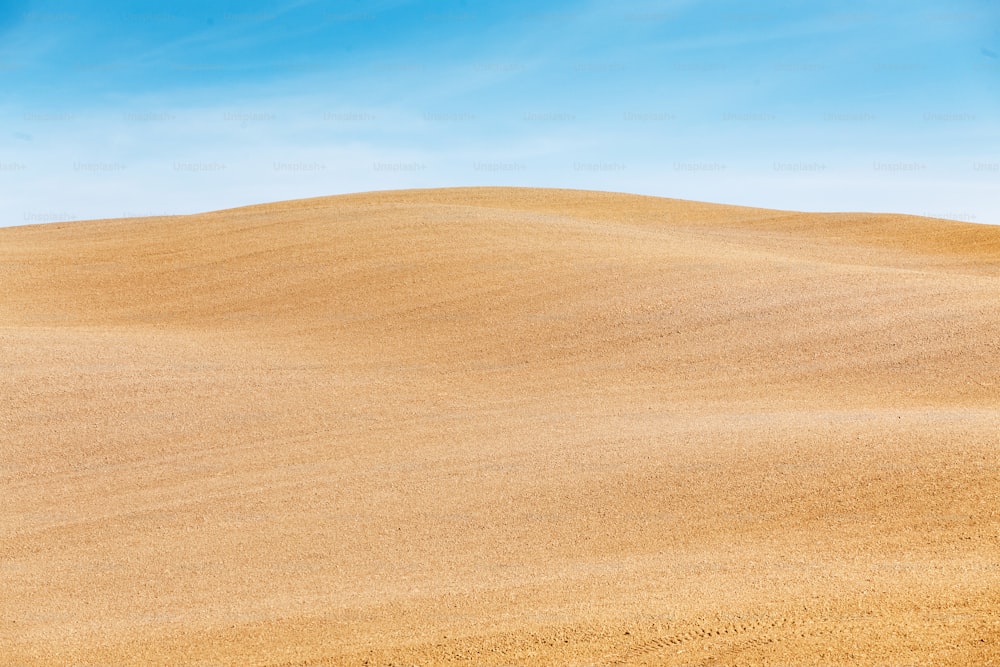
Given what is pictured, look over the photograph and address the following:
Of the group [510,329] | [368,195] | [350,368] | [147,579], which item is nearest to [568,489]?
[147,579]

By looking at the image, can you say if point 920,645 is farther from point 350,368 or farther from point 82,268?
point 82,268

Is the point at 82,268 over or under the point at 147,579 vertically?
over

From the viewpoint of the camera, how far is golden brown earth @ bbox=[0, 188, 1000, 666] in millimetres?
6395

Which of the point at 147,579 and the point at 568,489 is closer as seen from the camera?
the point at 147,579

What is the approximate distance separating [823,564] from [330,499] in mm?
4888

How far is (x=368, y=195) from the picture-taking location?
42.3 meters

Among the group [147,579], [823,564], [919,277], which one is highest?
[919,277]

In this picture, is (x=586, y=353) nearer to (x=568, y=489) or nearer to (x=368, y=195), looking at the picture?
(x=568, y=489)

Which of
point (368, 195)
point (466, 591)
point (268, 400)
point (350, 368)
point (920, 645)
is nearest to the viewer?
point (920, 645)

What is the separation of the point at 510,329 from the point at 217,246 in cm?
1144

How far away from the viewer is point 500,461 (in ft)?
35.3

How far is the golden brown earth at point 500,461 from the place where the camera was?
21.0 ft

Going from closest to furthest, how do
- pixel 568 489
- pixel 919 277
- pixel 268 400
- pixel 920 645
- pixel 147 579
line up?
1. pixel 920 645
2. pixel 147 579
3. pixel 568 489
4. pixel 268 400
5. pixel 919 277

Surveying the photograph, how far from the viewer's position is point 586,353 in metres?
16.1
